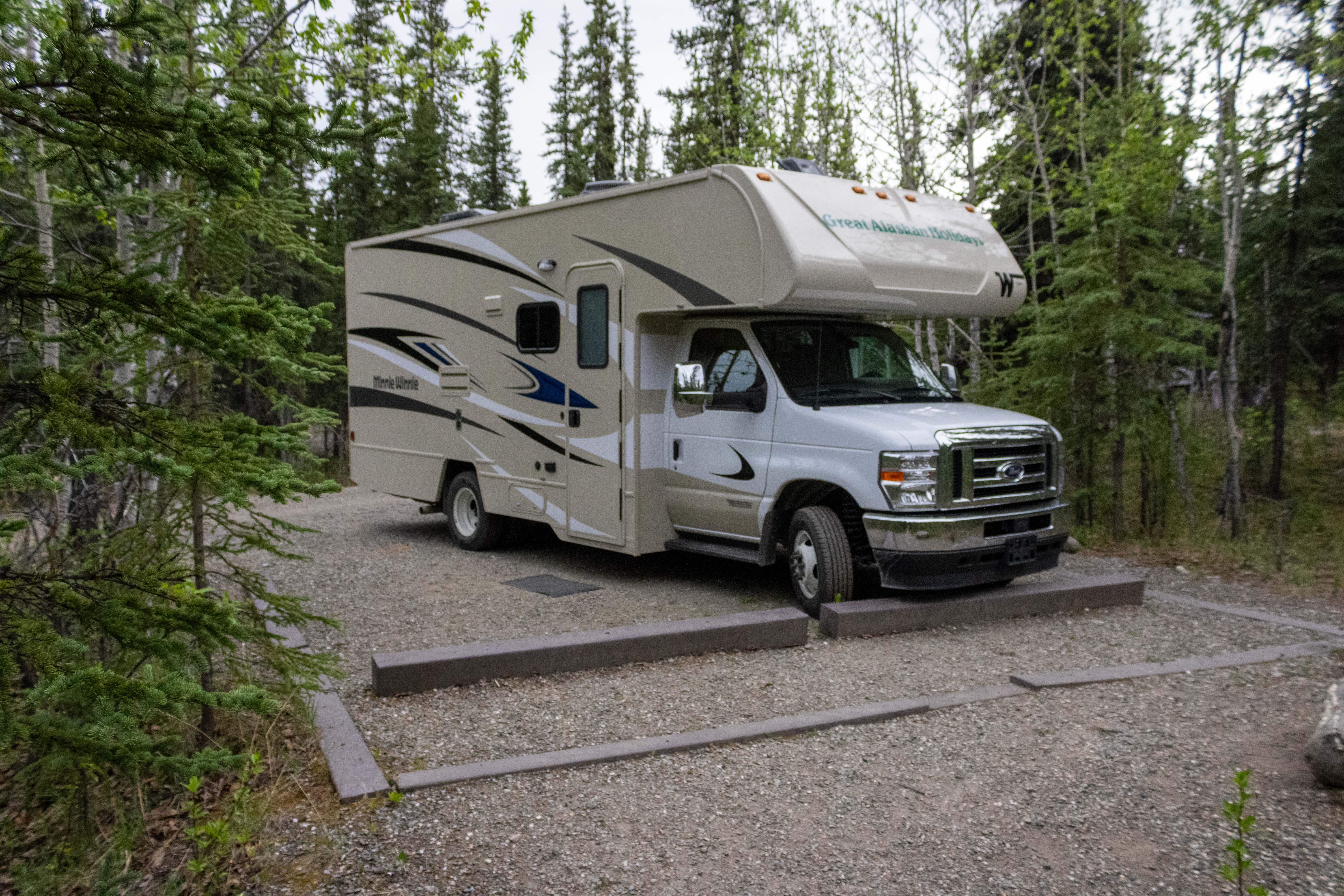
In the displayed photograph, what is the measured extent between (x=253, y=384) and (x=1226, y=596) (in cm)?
742

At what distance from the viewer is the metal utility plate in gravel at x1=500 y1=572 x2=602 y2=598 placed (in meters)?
8.49

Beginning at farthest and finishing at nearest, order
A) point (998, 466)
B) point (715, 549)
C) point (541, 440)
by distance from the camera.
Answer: point (541, 440) → point (715, 549) → point (998, 466)

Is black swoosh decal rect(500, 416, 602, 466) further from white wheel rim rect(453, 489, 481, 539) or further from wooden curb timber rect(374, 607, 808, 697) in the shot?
wooden curb timber rect(374, 607, 808, 697)

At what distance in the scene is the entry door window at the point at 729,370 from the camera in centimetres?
783

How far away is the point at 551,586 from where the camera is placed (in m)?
8.78

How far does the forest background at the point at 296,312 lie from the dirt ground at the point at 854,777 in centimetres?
71

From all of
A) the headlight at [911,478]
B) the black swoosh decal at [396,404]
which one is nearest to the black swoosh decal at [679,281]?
the headlight at [911,478]

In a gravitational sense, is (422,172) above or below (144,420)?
above

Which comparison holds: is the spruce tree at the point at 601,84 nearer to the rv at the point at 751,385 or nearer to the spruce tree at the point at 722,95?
the spruce tree at the point at 722,95

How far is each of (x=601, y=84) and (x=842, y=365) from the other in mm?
30186

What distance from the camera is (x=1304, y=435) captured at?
14.9 metres

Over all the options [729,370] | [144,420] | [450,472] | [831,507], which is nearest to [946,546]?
[831,507]

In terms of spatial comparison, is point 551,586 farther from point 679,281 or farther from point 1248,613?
point 1248,613

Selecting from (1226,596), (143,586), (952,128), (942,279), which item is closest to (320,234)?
(952,128)
